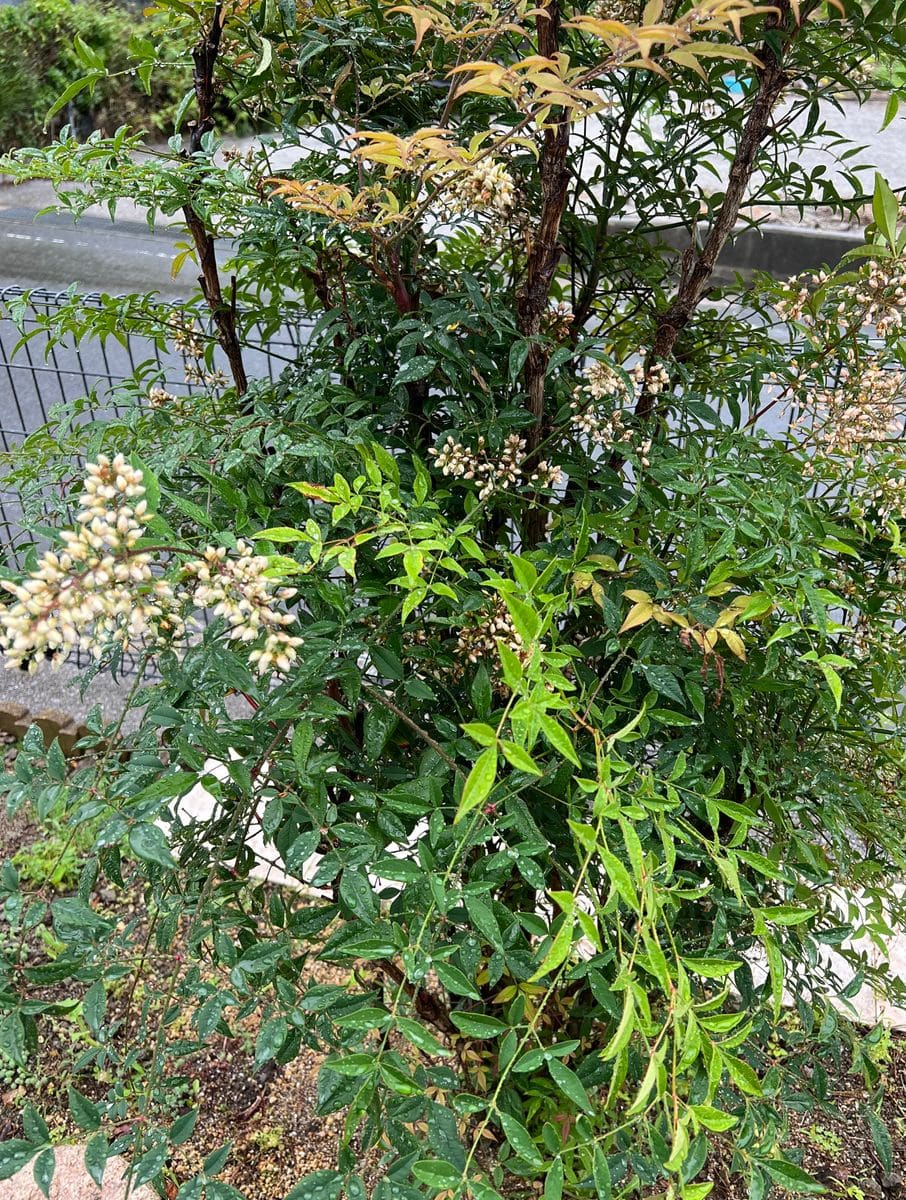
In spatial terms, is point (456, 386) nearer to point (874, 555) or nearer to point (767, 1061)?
point (874, 555)

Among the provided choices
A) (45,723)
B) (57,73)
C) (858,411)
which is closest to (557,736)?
(858,411)

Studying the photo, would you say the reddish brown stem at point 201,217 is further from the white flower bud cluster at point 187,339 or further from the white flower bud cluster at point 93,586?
the white flower bud cluster at point 93,586

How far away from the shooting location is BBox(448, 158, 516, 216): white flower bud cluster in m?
0.91

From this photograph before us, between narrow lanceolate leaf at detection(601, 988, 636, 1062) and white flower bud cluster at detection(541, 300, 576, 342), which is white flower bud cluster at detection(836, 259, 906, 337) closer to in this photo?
white flower bud cluster at detection(541, 300, 576, 342)

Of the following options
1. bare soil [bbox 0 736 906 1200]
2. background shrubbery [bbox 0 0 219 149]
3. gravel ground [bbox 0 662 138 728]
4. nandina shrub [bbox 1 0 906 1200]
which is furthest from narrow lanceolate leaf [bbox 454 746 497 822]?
background shrubbery [bbox 0 0 219 149]

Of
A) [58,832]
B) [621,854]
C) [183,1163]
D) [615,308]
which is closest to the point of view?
[621,854]

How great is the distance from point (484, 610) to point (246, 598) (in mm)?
312

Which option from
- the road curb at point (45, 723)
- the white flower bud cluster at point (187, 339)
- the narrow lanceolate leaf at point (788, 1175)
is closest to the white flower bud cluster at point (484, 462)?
the white flower bud cluster at point (187, 339)

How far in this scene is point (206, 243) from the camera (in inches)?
44.1

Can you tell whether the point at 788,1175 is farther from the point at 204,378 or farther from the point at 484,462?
the point at 204,378

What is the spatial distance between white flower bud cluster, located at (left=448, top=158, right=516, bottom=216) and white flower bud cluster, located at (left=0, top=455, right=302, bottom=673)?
0.46 meters

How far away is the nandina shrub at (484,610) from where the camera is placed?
28.6 inches

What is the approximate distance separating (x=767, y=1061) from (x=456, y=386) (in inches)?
35.0

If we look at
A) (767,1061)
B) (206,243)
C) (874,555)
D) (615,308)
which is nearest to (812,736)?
(874,555)
